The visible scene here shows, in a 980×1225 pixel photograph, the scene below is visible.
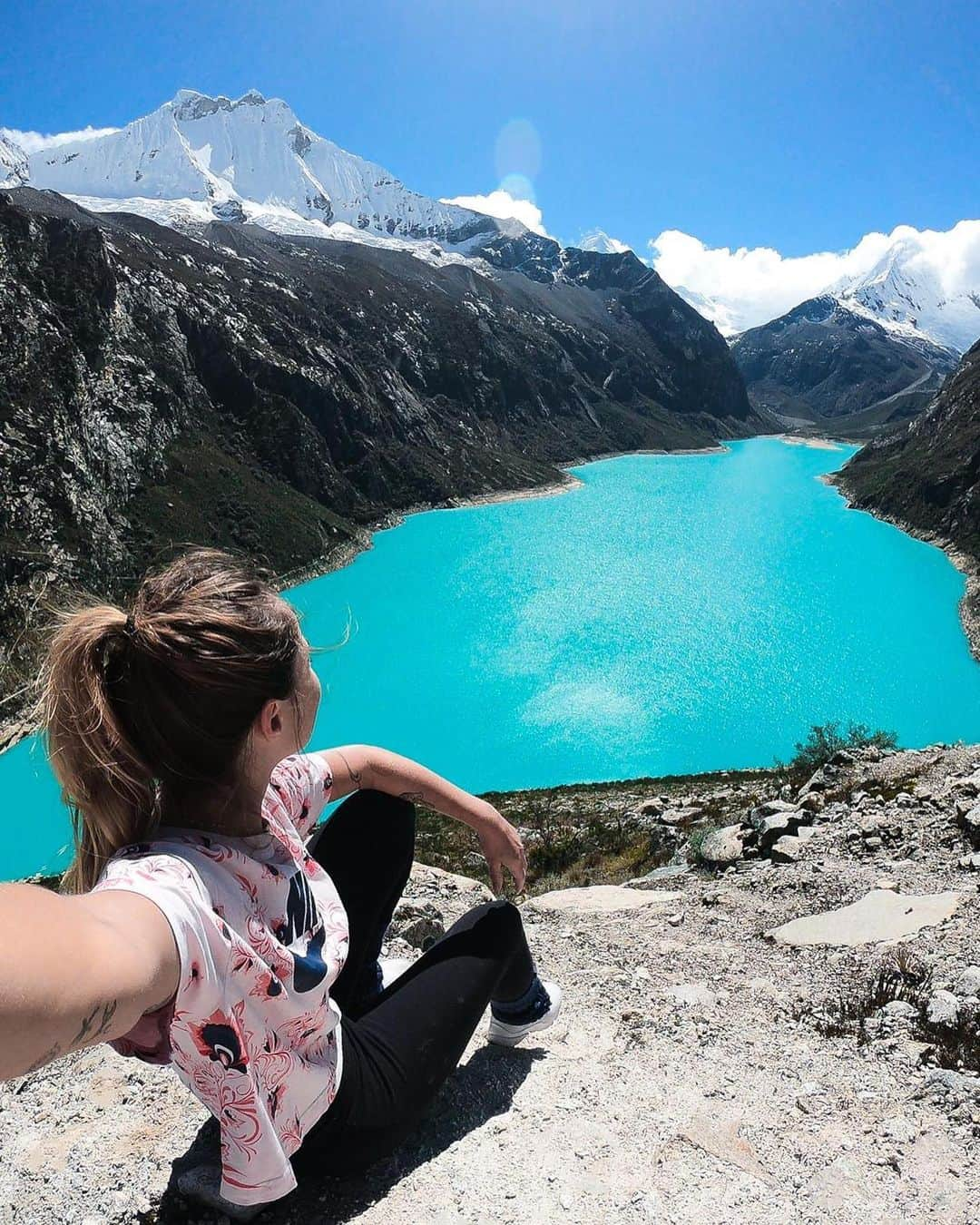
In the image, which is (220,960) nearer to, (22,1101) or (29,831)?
(22,1101)

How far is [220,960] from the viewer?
1.94 m

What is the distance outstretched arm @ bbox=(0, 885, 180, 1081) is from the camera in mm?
1257

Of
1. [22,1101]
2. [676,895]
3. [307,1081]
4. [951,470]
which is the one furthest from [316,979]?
[951,470]

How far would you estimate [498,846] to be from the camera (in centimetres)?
405

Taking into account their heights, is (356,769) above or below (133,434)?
below

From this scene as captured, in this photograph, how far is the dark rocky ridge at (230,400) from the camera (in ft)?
209

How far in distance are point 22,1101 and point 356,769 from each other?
110 inches

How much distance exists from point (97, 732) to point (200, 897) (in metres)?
0.53

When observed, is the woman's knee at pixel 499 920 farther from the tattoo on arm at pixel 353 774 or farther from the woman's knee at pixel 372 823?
the tattoo on arm at pixel 353 774

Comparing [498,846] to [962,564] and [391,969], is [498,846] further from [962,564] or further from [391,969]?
[962,564]

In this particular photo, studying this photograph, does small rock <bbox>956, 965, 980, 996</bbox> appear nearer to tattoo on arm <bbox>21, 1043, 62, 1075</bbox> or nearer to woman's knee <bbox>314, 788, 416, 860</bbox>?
woman's knee <bbox>314, 788, 416, 860</bbox>

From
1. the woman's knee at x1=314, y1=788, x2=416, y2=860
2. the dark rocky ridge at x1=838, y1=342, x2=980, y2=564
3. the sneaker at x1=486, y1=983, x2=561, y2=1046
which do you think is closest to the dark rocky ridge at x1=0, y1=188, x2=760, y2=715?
the woman's knee at x1=314, y1=788, x2=416, y2=860

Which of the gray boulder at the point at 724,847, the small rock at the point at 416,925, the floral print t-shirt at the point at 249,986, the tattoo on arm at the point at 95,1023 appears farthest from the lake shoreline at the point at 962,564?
the tattoo on arm at the point at 95,1023

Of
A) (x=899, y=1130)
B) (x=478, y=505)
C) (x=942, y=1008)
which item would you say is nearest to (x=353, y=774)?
(x=899, y=1130)
